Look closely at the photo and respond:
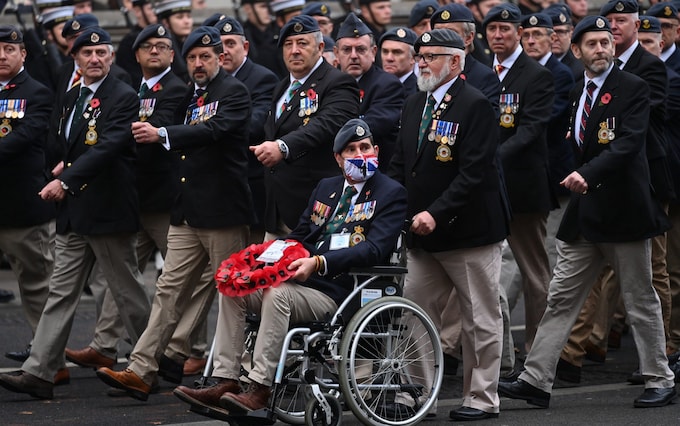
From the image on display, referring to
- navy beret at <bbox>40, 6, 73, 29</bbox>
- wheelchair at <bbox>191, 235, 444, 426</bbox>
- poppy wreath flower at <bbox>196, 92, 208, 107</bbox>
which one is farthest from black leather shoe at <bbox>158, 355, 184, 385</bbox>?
navy beret at <bbox>40, 6, 73, 29</bbox>

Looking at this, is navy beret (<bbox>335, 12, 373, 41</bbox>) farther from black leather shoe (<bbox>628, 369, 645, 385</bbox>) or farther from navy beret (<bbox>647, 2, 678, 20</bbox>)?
black leather shoe (<bbox>628, 369, 645, 385</bbox>)

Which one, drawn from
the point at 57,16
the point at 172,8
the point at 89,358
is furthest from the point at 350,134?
the point at 57,16

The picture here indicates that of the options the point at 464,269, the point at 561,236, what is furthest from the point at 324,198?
the point at 561,236

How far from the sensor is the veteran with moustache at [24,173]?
399 inches

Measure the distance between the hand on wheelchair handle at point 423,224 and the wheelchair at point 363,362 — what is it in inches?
7.6

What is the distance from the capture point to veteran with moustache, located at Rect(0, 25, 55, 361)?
10133mm

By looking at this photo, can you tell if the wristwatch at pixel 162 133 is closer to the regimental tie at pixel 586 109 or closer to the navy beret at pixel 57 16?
the regimental tie at pixel 586 109

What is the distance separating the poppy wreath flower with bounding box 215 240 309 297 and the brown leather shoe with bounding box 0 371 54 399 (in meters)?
1.85

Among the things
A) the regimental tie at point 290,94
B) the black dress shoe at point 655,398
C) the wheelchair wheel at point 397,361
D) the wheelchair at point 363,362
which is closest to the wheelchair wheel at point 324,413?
the wheelchair at point 363,362

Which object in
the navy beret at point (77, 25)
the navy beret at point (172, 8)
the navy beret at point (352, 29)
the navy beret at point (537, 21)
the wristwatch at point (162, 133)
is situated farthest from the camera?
the navy beret at point (172, 8)

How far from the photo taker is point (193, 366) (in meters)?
10.4

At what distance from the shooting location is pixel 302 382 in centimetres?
794

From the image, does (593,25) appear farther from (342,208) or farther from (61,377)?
(61,377)

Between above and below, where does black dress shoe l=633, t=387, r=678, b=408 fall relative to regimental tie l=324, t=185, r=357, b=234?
below
